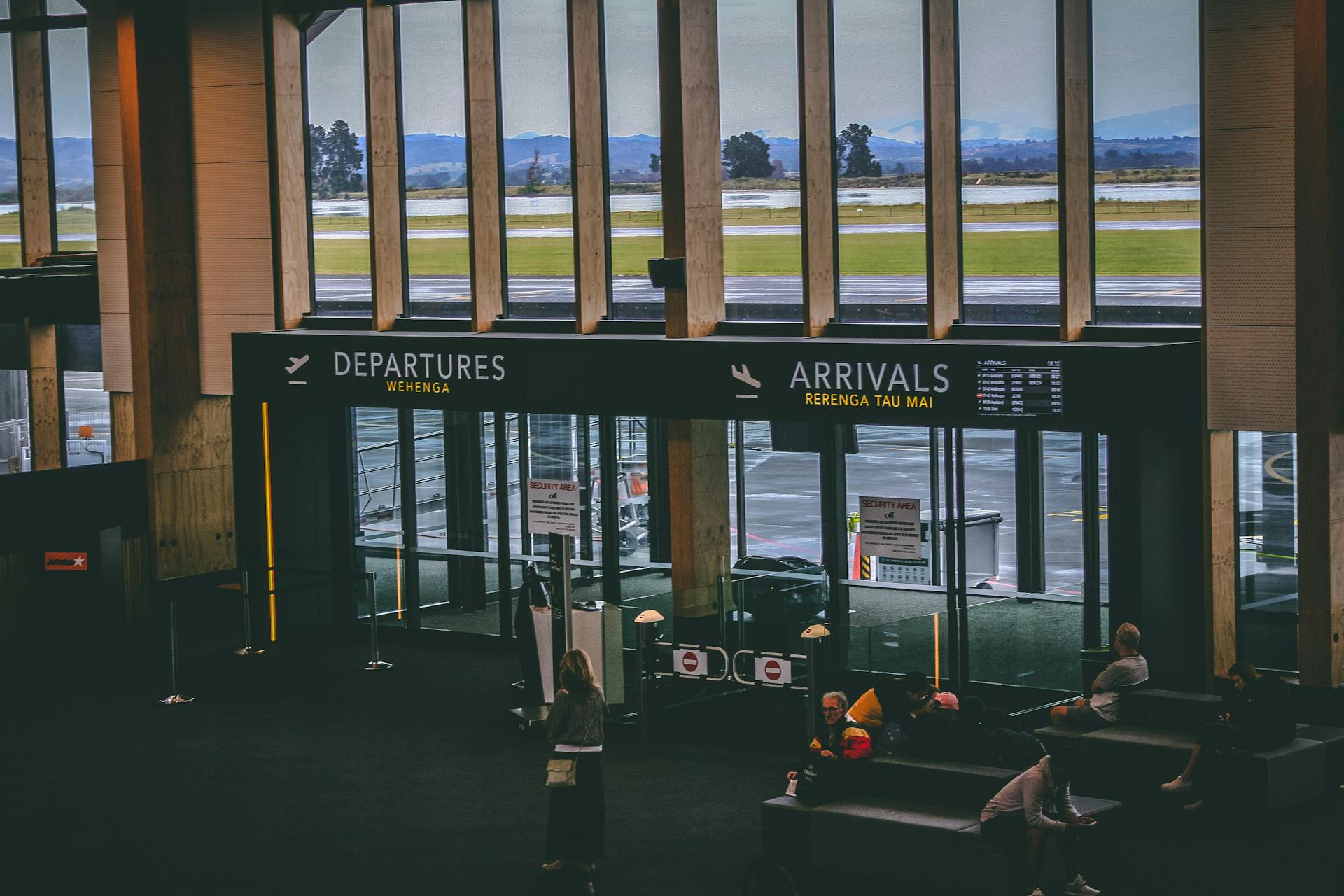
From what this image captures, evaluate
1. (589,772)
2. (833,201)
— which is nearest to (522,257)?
(833,201)

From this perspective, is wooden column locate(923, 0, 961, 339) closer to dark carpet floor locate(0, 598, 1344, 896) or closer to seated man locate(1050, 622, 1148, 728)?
seated man locate(1050, 622, 1148, 728)

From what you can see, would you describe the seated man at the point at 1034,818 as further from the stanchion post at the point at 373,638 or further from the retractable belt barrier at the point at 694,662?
the stanchion post at the point at 373,638

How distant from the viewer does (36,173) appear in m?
21.8

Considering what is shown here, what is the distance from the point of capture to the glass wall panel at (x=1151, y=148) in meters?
13.9

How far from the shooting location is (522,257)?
57.4 ft

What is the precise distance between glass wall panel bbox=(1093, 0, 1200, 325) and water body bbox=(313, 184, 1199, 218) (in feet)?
0.07

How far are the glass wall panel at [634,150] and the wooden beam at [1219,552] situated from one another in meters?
5.65

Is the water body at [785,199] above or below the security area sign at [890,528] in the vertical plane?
above

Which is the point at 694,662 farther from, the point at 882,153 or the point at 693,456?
the point at 882,153

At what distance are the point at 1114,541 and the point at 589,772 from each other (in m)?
5.58

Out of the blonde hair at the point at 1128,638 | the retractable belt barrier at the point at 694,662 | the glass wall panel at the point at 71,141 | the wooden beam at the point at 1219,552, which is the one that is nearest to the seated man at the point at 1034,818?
the blonde hair at the point at 1128,638

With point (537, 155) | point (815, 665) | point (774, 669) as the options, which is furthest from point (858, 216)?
point (815, 665)

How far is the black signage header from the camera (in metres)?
13.4

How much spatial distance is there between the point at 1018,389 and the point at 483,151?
6252 millimetres
